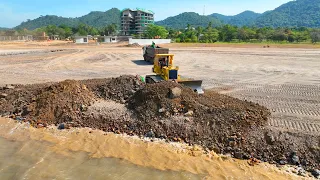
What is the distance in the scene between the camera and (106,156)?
826 centimetres

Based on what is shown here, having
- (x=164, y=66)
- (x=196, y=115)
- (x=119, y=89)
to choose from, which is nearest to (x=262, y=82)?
(x=164, y=66)

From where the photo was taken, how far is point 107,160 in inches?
316

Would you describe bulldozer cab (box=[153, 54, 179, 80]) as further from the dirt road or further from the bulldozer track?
the bulldozer track

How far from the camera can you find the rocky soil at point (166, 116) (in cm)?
819

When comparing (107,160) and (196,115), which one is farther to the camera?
(196,115)

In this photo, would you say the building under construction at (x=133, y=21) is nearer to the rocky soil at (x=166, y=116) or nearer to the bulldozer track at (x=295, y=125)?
the rocky soil at (x=166, y=116)

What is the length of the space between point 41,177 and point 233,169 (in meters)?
5.30

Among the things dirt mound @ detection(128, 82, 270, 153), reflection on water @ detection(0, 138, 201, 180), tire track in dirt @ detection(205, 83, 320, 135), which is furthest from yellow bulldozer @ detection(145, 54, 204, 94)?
reflection on water @ detection(0, 138, 201, 180)

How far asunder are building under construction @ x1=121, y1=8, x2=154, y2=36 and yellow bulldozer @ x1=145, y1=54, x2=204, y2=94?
377 ft

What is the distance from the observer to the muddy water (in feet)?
23.9

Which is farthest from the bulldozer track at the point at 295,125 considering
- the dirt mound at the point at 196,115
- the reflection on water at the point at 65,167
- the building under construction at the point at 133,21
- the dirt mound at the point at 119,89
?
the building under construction at the point at 133,21

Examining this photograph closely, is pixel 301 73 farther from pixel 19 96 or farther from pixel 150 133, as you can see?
pixel 19 96

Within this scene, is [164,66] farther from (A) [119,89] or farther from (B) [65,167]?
(B) [65,167]

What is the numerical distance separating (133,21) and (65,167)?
13142 centimetres
